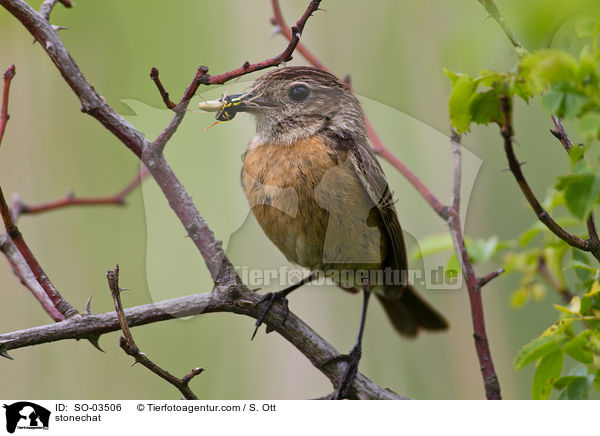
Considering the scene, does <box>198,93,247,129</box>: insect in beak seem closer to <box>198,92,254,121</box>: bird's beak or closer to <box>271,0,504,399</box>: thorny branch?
<box>198,92,254,121</box>: bird's beak

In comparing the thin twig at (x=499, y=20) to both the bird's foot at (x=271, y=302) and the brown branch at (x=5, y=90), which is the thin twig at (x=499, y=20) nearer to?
the bird's foot at (x=271, y=302)

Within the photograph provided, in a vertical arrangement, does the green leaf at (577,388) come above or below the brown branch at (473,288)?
below

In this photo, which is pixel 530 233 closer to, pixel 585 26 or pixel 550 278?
pixel 550 278

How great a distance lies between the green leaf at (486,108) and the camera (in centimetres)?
142

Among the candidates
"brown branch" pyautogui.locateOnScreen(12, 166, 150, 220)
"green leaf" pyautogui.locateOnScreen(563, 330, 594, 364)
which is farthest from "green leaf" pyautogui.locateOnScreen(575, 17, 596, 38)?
"brown branch" pyautogui.locateOnScreen(12, 166, 150, 220)

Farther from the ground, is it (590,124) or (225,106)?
(225,106)

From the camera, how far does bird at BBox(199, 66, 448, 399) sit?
2.63 meters

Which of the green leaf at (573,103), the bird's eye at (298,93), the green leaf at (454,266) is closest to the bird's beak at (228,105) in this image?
the bird's eye at (298,93)

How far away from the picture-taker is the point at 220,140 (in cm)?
240

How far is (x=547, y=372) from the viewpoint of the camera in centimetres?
156

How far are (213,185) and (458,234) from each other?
97 cm

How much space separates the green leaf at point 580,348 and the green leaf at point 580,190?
441 mm

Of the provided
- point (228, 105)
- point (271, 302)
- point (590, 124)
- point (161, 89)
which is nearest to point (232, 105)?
point (228, 105)

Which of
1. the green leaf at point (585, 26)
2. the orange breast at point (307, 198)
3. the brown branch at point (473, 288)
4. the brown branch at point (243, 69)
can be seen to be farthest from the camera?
the orange breast at point (307, 198)
